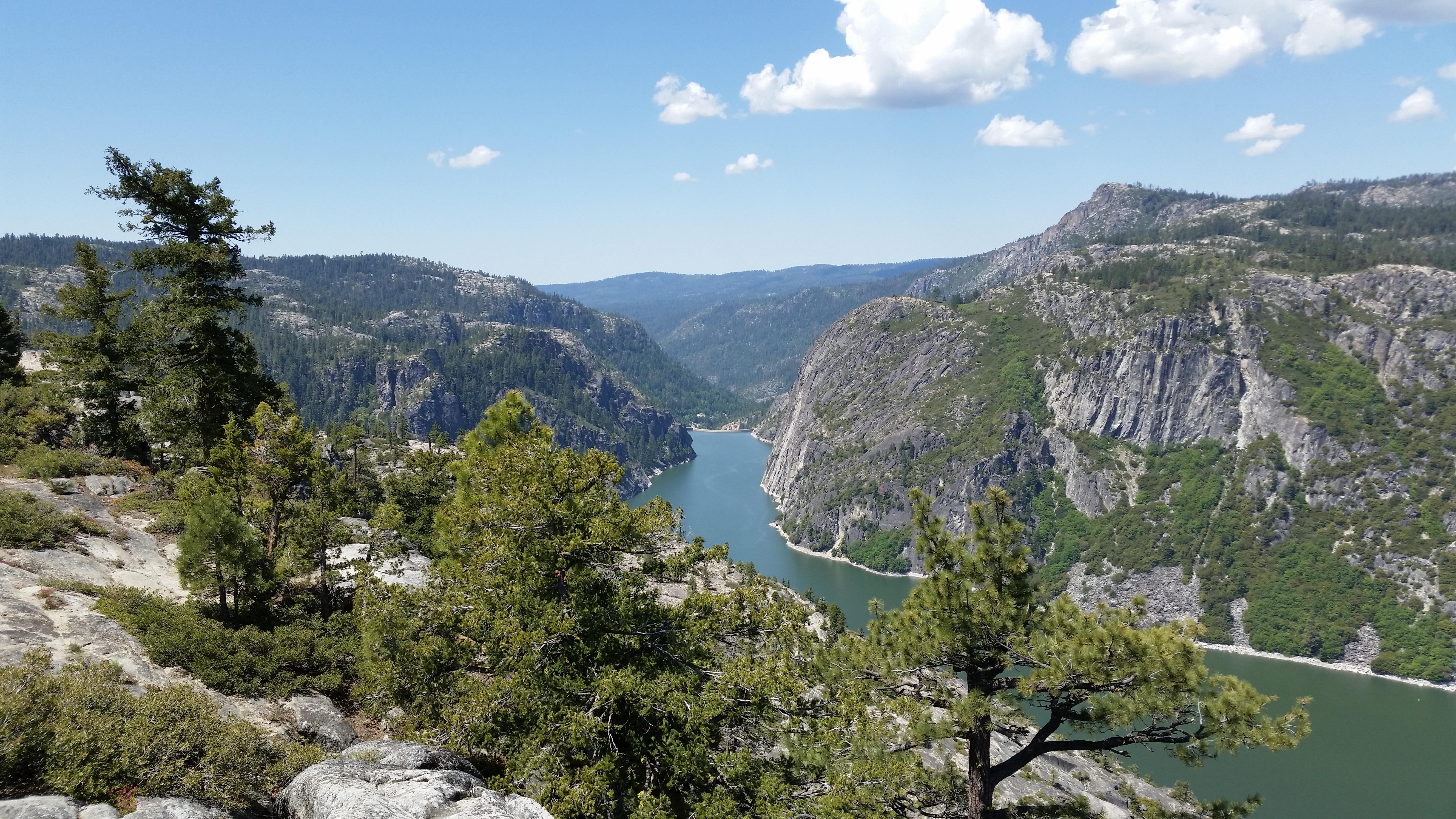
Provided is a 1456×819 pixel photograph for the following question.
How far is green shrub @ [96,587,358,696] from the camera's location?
14828 millimetres

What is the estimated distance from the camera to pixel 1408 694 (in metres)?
105

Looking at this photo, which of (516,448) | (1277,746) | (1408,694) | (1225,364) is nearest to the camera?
(1277,746)

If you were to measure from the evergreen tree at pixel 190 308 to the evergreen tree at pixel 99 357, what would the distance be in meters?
1.25

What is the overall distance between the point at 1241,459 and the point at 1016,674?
178308mm

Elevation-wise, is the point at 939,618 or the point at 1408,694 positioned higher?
the point at 939,618

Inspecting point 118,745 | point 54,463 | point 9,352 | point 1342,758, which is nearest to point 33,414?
point 54,463

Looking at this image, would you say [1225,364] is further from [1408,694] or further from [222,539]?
[222,539]

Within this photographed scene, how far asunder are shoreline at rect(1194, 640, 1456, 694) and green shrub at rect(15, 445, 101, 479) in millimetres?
122821

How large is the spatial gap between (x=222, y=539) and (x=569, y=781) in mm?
11405

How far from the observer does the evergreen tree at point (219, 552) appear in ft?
54.7

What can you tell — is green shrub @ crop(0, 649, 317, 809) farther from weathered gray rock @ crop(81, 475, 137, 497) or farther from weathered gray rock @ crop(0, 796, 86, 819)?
weathered gray rock @ crop(81, 475, 137, 497)

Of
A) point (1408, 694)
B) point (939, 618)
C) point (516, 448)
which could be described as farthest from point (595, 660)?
point (1408, 694)

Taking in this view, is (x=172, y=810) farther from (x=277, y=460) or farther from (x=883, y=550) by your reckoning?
(x=883, y=550)

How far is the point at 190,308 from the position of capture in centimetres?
2538
